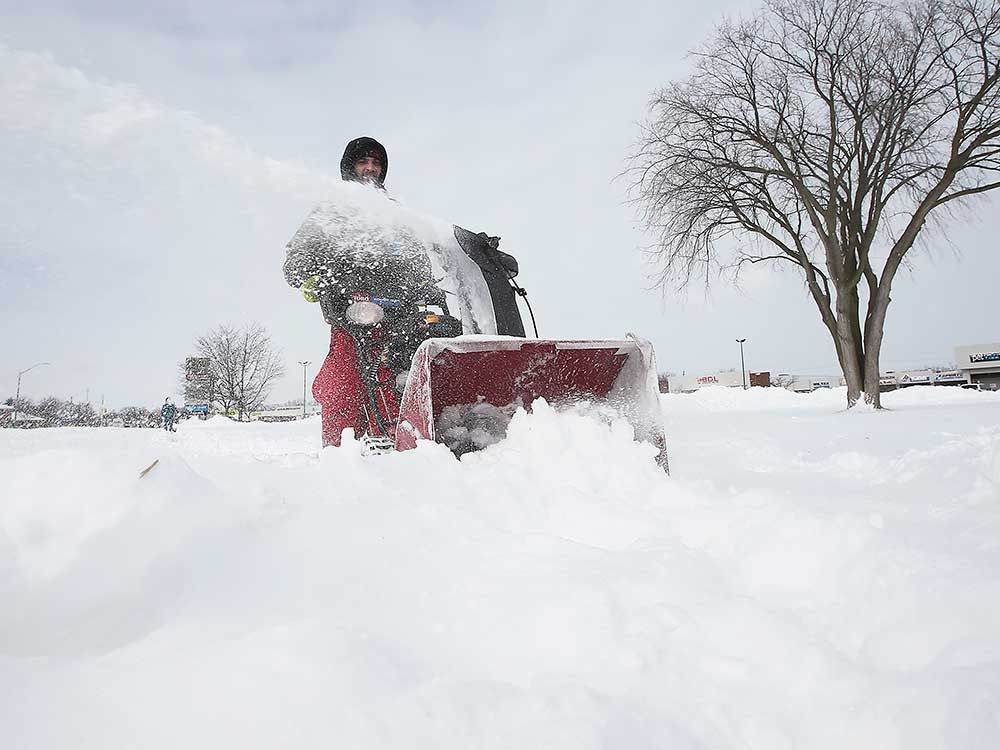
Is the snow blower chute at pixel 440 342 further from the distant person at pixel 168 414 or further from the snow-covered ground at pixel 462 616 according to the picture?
the distant person at pixel 168 414

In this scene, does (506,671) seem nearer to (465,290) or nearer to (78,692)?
(78,692)

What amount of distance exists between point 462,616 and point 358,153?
458 centimetres

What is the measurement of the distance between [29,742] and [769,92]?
15.4m

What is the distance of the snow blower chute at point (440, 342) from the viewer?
3121mm

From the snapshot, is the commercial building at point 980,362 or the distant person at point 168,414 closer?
the distant person at point 168,414

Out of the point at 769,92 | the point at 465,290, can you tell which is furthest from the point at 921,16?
the point at 465,290

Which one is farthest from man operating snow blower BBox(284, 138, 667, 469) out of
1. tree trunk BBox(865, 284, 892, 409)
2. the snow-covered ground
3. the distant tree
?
the distant tree

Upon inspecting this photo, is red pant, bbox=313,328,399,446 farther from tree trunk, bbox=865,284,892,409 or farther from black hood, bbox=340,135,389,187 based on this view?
tree trunk, bbox=865,284,892,409

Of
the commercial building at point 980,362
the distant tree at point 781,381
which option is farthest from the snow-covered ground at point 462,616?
the distant tree at point 781,381

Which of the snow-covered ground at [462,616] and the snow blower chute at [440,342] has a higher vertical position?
the snow blower chute at [440,342]

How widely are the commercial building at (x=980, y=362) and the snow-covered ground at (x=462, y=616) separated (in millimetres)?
55435

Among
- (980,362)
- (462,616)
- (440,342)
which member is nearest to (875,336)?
(440,342)

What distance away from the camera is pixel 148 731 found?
92cm

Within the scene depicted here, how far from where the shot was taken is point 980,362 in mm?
45094
